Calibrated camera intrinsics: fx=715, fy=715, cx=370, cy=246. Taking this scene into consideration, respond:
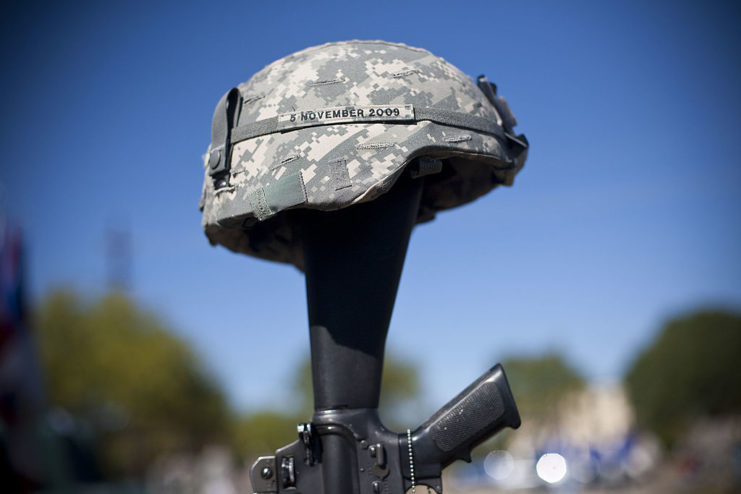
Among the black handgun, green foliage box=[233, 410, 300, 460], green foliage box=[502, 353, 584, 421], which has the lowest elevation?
green foliage box=[233, 410, 300, 460]

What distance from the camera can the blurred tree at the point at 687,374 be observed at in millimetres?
35719

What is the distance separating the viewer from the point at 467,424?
2268mm

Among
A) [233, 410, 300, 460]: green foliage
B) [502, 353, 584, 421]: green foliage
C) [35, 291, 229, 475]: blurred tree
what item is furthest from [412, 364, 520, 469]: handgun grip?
[233, 410, 300, 460]: green foliage

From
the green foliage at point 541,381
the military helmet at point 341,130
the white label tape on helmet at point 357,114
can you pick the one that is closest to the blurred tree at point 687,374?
the green foliage at point 541,381

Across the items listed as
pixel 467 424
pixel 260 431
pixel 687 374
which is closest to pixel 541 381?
pixel 687 374

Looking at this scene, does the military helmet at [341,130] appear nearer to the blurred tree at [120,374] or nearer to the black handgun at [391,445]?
the black handgun at [391,445]

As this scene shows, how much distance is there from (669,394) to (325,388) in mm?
40299

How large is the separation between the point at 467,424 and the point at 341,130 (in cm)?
100

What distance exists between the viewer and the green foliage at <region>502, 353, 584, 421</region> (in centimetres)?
4253

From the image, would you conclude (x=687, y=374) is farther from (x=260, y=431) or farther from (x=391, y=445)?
(x=391, y=445)

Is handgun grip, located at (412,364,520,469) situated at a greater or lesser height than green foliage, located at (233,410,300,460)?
greater

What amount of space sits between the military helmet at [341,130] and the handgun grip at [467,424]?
2.38ft

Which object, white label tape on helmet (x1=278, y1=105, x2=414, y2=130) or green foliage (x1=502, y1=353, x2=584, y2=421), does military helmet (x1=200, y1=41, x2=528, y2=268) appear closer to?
white label tape on helmet (x1=278, y1=105, x2=414, y2=130)

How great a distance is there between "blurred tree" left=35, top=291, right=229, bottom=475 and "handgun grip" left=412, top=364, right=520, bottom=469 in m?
25.1
